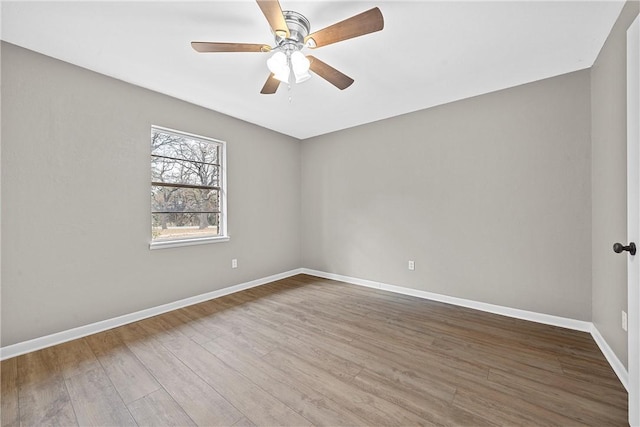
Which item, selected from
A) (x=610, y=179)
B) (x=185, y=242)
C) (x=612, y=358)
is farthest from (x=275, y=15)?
(x=612, y=358)

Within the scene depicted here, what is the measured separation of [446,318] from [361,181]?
2151 mm

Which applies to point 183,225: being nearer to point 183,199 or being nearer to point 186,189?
point 183,199

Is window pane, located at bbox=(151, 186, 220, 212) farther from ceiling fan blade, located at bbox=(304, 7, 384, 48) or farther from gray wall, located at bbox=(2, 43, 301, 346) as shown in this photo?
ceiling fan blade, located at bbox=(304, 7, 384, 48)

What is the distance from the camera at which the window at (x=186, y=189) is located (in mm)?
2930

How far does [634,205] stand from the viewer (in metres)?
1.29

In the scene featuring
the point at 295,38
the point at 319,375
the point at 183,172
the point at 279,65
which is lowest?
the point at 319,375

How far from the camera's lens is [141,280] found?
2.72 meters

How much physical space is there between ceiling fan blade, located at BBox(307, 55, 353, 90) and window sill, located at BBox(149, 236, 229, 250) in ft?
7.89

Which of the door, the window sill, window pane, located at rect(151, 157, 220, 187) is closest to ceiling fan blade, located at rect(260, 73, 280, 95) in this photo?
window pane, located at rect(151, 157, 220, 187)

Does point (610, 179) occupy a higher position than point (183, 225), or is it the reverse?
point (610, 179)

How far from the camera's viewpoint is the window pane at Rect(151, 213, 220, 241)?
2.93 m

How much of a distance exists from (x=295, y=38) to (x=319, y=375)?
241 centimetres

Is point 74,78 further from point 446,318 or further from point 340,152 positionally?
point 446,318

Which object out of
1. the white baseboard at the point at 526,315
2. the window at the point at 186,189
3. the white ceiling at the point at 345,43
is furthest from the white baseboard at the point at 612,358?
the window at the point at 186,189
